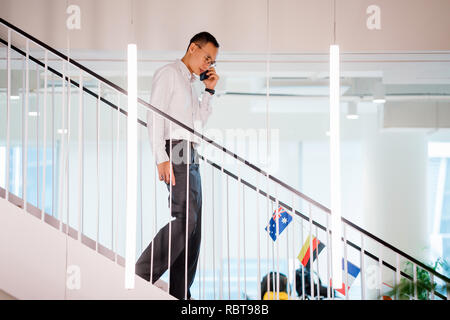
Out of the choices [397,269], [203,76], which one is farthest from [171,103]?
[397,269]

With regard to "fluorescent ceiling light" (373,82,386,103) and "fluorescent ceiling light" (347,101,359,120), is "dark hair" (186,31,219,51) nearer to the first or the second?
"fluorescent ceiling light" (347,101,359,120)

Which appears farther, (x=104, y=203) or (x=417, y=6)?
(x=104, y=203)

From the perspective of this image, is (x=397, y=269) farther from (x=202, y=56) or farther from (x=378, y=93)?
(x=202, y=56)

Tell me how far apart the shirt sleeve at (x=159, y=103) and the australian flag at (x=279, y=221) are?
1.02 m

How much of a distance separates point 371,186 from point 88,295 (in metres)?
2.29

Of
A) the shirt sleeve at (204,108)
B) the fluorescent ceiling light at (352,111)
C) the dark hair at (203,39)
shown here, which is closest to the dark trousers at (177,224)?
the shirt sleeve at (204,108)

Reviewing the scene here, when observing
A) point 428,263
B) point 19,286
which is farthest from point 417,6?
point 19,286

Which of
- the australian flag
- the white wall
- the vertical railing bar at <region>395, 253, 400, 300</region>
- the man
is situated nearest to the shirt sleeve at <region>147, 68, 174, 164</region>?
the man

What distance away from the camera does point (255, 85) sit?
13.8ft

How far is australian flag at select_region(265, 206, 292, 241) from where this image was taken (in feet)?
13.2

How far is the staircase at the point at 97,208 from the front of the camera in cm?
339

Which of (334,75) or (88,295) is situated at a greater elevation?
(334,75)

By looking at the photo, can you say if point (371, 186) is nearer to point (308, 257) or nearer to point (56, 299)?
point (308, 257)

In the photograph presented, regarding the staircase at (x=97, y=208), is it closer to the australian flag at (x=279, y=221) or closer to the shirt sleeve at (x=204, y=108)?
the australian flag at (x=279, y=221)
